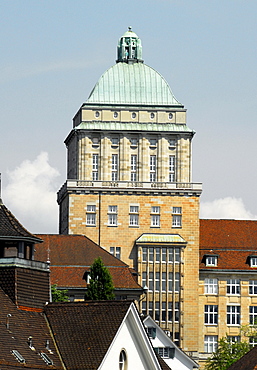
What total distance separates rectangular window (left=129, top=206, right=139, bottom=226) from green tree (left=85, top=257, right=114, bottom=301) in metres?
26.8

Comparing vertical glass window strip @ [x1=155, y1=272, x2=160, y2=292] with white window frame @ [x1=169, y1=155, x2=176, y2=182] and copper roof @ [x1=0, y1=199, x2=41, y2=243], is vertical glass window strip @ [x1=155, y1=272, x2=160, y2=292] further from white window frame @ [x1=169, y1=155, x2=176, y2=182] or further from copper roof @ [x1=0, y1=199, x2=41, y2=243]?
copper roof @ [x1=0, y1=199, x2=41, y2=243]

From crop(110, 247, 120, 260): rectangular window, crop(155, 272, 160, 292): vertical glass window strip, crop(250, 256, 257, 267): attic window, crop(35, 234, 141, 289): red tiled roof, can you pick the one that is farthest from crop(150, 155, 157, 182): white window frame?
crop(250, 256, 257, 267): attic window

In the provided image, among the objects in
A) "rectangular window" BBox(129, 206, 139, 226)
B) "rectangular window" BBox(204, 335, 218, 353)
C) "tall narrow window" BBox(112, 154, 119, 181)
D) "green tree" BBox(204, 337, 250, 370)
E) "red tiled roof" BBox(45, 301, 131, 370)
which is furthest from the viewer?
"tall narrow window" BBox(112, 154, 119, 181)

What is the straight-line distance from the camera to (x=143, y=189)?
5443 inches

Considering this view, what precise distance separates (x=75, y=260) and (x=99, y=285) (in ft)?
73.3

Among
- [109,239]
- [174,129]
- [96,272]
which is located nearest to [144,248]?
[109,239]

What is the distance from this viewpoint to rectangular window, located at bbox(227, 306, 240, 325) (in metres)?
140

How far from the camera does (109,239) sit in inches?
5374

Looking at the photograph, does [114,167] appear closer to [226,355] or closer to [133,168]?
[133,168]

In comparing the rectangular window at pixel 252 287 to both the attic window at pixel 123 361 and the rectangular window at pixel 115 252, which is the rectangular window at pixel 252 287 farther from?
the attic window at pixel 123 361

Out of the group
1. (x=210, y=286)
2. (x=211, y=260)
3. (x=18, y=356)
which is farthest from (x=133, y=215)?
(x=18, y=356)

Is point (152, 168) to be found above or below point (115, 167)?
above

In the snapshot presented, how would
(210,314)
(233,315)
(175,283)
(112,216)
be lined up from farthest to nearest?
1. (233,315)
2. (210,314)
3. (112,216)
4. (175,283)

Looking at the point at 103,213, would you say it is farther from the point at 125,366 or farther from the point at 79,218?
the point at 125,366
